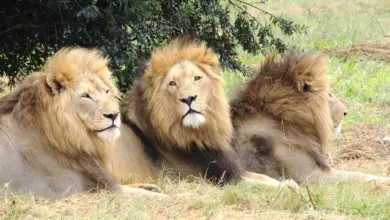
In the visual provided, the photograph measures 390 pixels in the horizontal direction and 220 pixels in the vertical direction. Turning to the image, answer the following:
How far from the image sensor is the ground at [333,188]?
4801 millimetres

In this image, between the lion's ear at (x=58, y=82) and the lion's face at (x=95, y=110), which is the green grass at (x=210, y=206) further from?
the lion's ear at (x=58, y=82)

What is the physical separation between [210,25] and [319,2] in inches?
392

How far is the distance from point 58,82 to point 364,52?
8042 mm

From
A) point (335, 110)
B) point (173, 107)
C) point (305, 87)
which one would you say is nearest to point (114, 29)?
point (173, 107)

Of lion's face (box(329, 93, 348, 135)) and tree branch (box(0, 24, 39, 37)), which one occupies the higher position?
tree branch (box(0, 24, 39, 37))

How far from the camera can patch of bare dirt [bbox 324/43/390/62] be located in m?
12.4

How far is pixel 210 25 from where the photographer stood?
26.1ft

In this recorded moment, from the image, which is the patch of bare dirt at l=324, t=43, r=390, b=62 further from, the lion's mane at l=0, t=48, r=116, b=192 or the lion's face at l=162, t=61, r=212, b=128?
the lion's mane at l=0, t=48, r=116, b=192

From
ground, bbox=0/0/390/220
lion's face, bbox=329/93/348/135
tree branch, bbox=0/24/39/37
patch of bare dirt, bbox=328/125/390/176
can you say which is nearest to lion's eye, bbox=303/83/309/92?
lion's face, bbox=329/93/348/135

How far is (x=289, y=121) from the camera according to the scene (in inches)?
263

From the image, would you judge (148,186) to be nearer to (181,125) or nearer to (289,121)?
(181,125)

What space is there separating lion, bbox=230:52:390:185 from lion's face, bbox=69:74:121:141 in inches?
63.5

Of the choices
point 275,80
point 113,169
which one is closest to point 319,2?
point 275,80

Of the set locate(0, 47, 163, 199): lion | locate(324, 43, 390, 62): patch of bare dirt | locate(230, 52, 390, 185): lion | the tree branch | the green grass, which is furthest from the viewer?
locate(324, 43, 390, 62): patch of bare dirt
